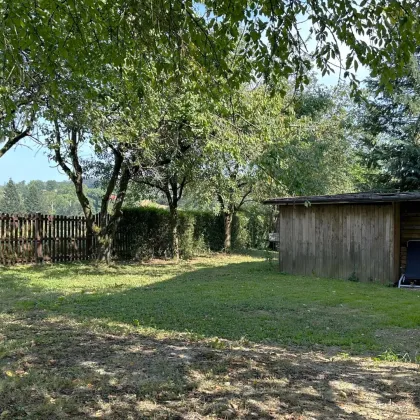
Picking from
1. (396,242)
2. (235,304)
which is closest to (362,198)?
(396,242)

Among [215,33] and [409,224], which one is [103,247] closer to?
[409,224]

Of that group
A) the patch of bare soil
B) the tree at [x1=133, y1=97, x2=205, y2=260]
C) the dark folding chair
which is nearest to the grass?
the patch of bare soil

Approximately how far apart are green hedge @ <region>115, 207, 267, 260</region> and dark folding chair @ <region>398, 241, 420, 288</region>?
1060cm

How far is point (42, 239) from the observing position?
1535 cm

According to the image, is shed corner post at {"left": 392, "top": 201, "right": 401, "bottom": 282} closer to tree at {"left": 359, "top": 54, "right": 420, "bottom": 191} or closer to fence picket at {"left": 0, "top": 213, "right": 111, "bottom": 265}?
tree at {"left": 359, "top": 54, "right": 420, "bottom": 191}

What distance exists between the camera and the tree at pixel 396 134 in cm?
1677

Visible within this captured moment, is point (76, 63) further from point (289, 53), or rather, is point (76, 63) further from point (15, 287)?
point (15, 287)

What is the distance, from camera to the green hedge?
18.3m

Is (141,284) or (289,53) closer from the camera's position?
(289,53)

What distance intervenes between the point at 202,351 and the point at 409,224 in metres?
9.49

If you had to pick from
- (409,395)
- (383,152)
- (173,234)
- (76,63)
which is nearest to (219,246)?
(173,234)

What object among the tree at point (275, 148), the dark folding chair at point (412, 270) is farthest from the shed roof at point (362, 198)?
the dark folding chair at point (412, 270)

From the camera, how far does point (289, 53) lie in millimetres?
4621

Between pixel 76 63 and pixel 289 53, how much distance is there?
2.91m
